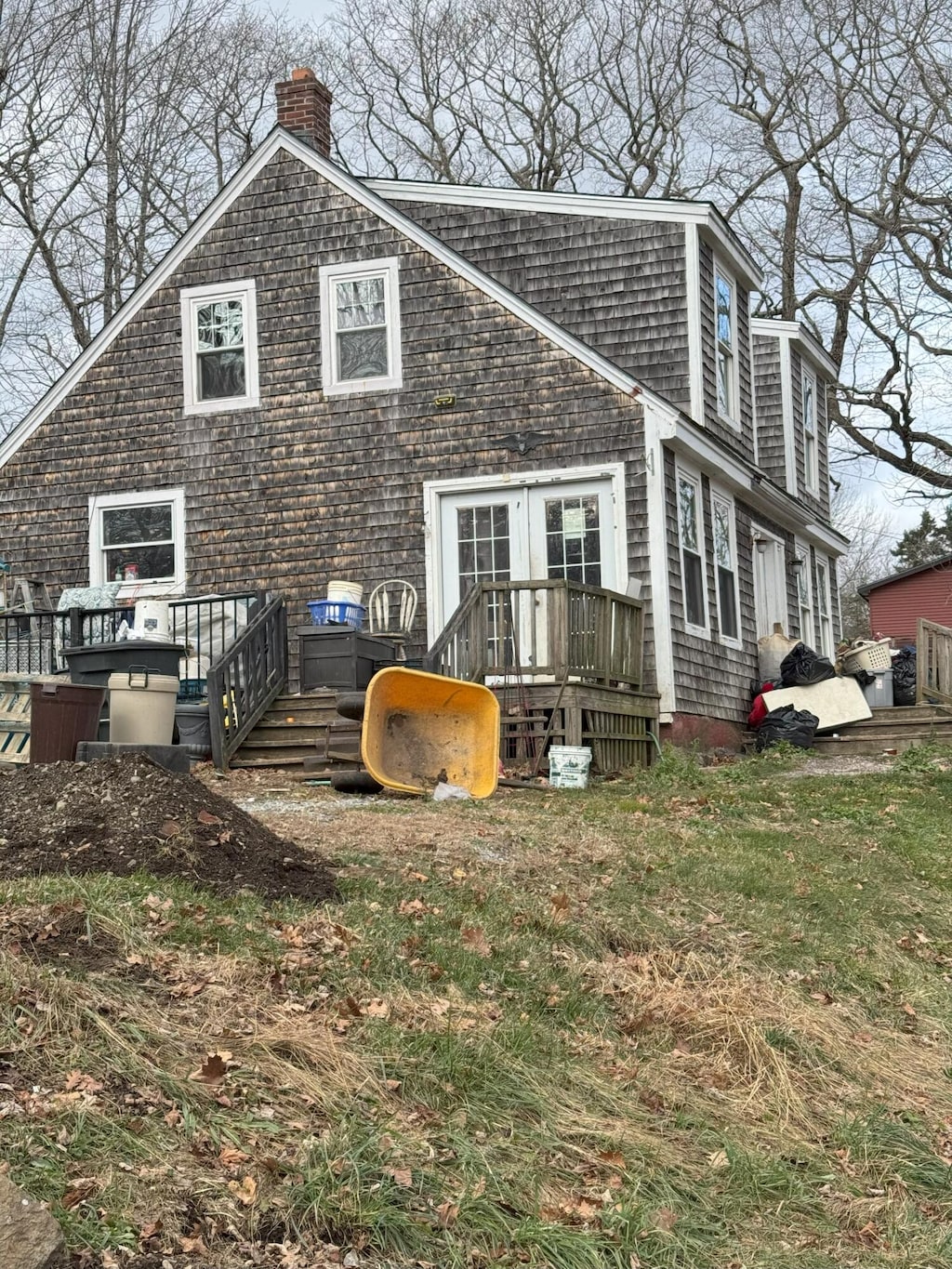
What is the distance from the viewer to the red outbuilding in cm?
4044

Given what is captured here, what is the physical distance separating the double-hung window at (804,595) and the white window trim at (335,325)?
757cm

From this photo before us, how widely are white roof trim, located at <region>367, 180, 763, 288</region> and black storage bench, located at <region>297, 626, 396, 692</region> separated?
5986mm

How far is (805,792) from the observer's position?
12391 mm

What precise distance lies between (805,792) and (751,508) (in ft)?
23.1

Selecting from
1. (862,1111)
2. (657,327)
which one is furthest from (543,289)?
(862,1111)

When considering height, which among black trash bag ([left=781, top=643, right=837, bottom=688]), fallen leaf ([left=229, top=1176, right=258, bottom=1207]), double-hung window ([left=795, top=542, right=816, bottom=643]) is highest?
double-hung window ([left=795, top=542, right=816, bottom=643])

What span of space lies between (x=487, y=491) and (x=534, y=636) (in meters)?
3.23

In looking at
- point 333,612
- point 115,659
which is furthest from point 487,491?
point 115,659

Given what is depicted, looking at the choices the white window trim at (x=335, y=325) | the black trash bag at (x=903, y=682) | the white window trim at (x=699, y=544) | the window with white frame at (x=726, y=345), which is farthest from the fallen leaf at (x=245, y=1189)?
the black trash bag at (x=903, y=682)

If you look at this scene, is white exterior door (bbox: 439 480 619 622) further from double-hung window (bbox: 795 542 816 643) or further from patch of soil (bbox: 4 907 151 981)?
patch of soil (bbox: 4 907 151 981)

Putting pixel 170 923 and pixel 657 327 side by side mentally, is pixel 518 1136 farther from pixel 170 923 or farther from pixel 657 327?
pixel 657 327

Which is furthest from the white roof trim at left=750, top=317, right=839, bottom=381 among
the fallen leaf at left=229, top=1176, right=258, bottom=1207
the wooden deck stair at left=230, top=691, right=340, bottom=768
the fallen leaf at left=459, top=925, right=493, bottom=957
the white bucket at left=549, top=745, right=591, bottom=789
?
the fallen leaf at left=229, top=1176, right=258, bottom=1207

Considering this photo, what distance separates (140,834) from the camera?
6.51m

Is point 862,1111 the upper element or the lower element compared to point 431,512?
lower
